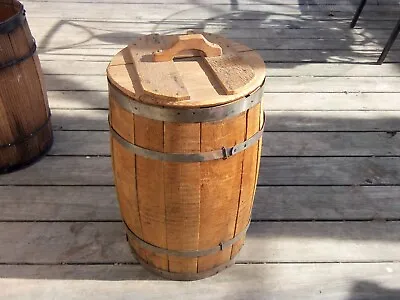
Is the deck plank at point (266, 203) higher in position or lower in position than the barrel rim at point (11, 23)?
lower

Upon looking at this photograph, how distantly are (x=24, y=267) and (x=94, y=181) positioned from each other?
578 mm

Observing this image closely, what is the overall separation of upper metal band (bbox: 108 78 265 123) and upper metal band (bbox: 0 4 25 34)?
0.87m

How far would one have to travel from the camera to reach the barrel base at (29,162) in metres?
2.35

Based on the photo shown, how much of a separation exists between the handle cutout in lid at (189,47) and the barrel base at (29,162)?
46.3 inches

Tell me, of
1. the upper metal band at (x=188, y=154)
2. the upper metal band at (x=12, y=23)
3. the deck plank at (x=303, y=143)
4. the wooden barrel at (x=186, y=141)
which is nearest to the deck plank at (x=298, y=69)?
the deck plank at (x=303, y=143)

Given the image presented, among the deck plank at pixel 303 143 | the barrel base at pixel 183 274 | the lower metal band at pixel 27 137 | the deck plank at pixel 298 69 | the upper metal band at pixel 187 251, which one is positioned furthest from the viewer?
the deck plank at pixel 298 69

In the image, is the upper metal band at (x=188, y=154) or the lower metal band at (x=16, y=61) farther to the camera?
the lower metal band at (x=16, y=61)

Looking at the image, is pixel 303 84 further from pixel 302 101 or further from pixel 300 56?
pixel 300 56

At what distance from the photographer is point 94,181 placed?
2348 mm

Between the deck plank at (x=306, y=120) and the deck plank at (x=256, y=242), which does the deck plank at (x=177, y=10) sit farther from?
the deck plank at (x=256, y=242)

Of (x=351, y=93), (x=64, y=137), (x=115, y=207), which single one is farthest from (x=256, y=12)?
(x=115, y=207)

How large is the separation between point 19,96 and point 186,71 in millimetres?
1034

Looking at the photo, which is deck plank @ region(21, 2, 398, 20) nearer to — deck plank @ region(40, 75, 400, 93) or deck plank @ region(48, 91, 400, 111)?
deck plank @ region(40, 75, 400, 93)

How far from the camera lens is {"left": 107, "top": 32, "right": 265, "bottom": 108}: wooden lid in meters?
1.38
